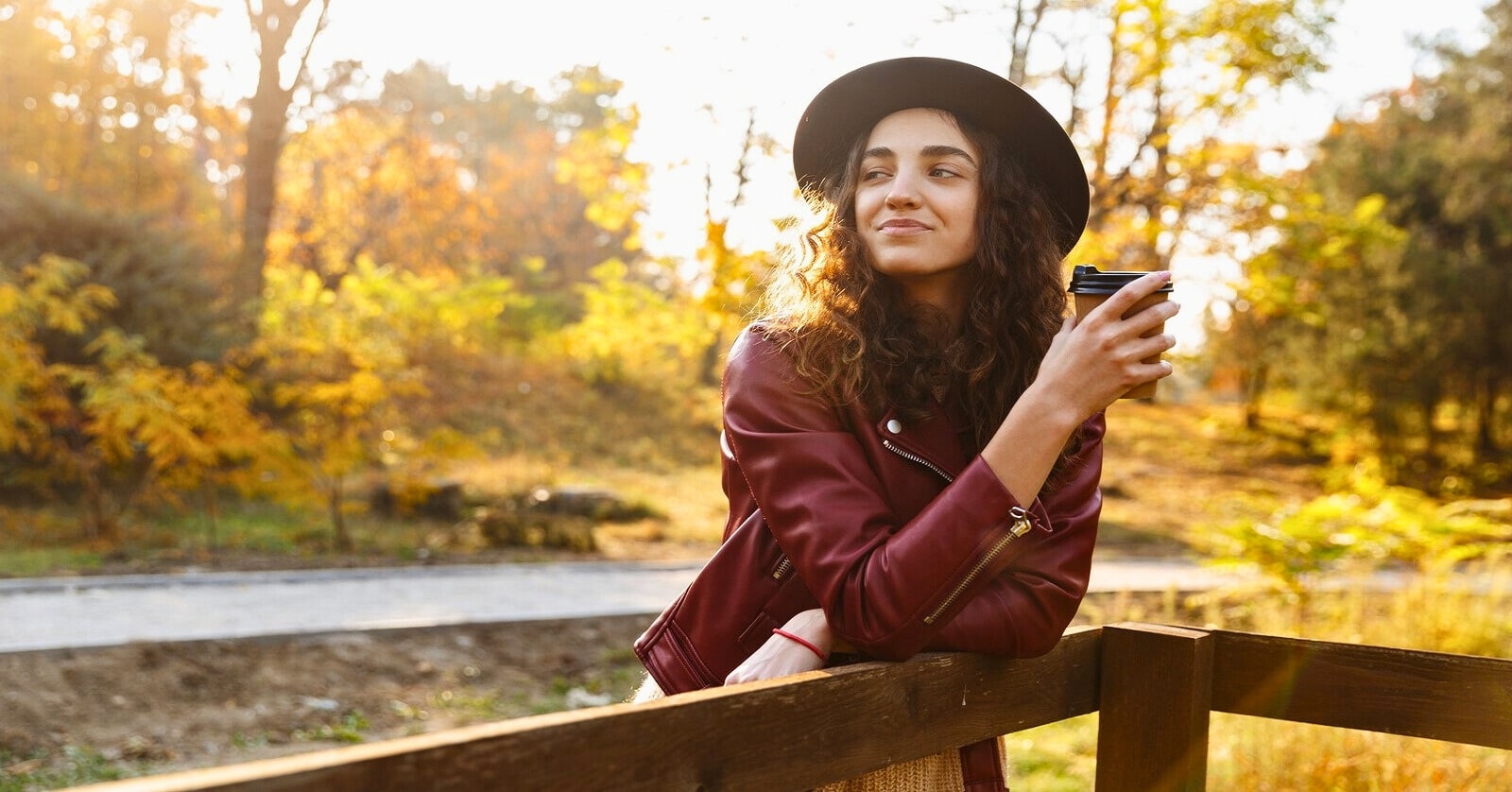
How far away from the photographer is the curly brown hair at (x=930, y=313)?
1841 mm

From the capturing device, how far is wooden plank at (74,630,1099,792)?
1.03m

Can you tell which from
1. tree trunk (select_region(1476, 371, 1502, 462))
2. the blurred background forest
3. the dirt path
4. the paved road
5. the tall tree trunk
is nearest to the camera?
the dirt path

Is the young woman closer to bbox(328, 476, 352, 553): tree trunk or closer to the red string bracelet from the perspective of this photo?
the red string bracelet

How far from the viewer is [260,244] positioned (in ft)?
43.9

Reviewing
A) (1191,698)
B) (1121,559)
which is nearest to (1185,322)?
(1121,559)

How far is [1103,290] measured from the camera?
5.58 ft

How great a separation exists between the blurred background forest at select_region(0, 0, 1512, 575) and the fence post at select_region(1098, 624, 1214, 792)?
3.72m

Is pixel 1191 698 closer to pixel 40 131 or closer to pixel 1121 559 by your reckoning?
pixel 1121 559

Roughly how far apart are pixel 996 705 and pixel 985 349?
0.56 metres

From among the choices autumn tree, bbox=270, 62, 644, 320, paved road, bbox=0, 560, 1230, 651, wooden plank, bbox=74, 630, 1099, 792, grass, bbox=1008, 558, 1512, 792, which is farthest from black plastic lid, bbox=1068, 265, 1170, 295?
autumn tree, bbox=270, 62, 644, 320

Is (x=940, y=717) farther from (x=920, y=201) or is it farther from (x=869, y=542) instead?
(x=920, y=201)

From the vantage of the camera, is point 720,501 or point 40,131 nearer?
point 720,501

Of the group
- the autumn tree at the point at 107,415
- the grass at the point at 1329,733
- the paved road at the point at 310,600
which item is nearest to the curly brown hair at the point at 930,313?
the grass at the point at 1329,733

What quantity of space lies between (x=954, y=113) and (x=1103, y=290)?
0.49 m
